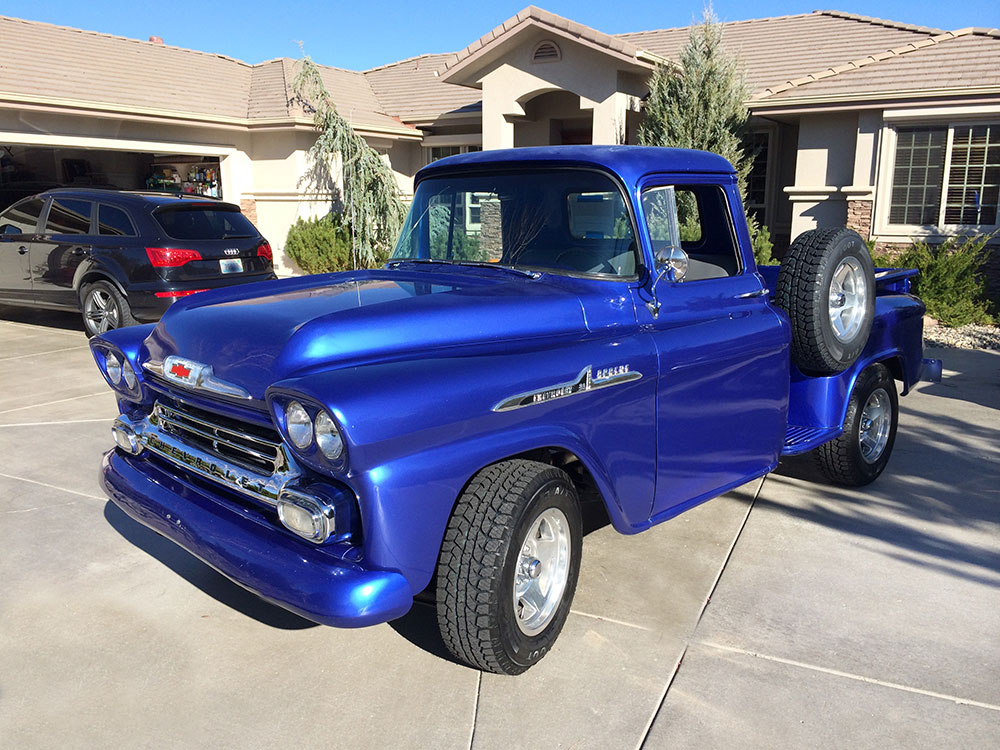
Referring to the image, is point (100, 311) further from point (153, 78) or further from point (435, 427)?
point (435, 427)

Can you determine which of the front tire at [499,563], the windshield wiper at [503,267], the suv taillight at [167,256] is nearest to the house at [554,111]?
the suv taillight at [167,256]

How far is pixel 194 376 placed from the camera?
10.4 feet

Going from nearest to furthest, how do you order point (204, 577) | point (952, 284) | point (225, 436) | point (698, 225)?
1. point (225, 436)
2. point (204, 577)
3. point (698, 225)
4. point (952, 284)

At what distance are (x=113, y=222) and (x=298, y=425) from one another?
786cm

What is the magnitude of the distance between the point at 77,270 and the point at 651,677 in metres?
8.64

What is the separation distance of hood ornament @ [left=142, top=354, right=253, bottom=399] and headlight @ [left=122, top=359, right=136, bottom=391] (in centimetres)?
29

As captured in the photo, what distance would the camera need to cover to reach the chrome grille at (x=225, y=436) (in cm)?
294

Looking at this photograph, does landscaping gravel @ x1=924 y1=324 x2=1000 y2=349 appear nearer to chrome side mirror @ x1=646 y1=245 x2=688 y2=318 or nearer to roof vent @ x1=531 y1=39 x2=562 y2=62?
roof vent @ x1=531 y1=39 x2=562 y2=62

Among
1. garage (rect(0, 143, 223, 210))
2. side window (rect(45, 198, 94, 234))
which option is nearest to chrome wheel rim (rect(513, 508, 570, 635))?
side window (rect(45, 198, 94, 234))

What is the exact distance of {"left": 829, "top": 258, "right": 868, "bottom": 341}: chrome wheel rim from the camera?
14.7 feet

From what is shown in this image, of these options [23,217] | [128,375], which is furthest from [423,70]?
[128,375]

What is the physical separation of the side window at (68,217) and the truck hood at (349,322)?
270 inches

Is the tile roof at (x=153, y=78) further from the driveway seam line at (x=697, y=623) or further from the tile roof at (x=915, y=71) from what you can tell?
the driveway seam line at (x=697, y=623)

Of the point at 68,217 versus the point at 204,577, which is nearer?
the point at 204,577
